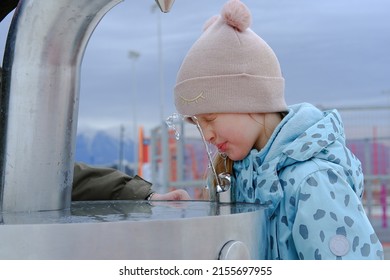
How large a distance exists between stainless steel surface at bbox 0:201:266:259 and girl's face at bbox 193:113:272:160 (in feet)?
1.52

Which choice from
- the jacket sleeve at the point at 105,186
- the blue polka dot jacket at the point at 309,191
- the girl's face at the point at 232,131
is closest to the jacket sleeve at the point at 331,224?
the blue polka dot jacket at the point at 309,191

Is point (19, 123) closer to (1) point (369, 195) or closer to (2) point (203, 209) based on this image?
(2) point (203, 209)

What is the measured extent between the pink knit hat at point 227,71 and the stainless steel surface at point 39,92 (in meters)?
0.37

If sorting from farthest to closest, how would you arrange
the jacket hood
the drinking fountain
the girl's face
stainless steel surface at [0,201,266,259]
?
the girl's face, the jacket hood, the drinking fountain, stainless steel surface at [0,201,266,259]

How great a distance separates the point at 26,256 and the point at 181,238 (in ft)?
0.56

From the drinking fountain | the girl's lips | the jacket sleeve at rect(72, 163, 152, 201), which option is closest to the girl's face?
the girl's lips

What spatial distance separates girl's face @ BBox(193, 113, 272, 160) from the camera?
1.16 meters

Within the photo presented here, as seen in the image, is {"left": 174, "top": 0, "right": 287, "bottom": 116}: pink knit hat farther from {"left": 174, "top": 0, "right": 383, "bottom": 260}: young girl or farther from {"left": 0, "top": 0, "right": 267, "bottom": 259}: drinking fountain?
{"left": 0, "top": 0, "right": 267, "bottom": 259}: drinking fountain

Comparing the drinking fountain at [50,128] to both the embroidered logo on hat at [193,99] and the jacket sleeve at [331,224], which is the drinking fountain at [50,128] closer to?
the jacket sleeve at [331,224]

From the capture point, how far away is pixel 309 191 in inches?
39.5

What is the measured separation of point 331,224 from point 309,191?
2.9 inches

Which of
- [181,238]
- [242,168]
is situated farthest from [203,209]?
[242,168]

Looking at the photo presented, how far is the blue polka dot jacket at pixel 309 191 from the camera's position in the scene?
0.96m

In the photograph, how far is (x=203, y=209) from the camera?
81cm
